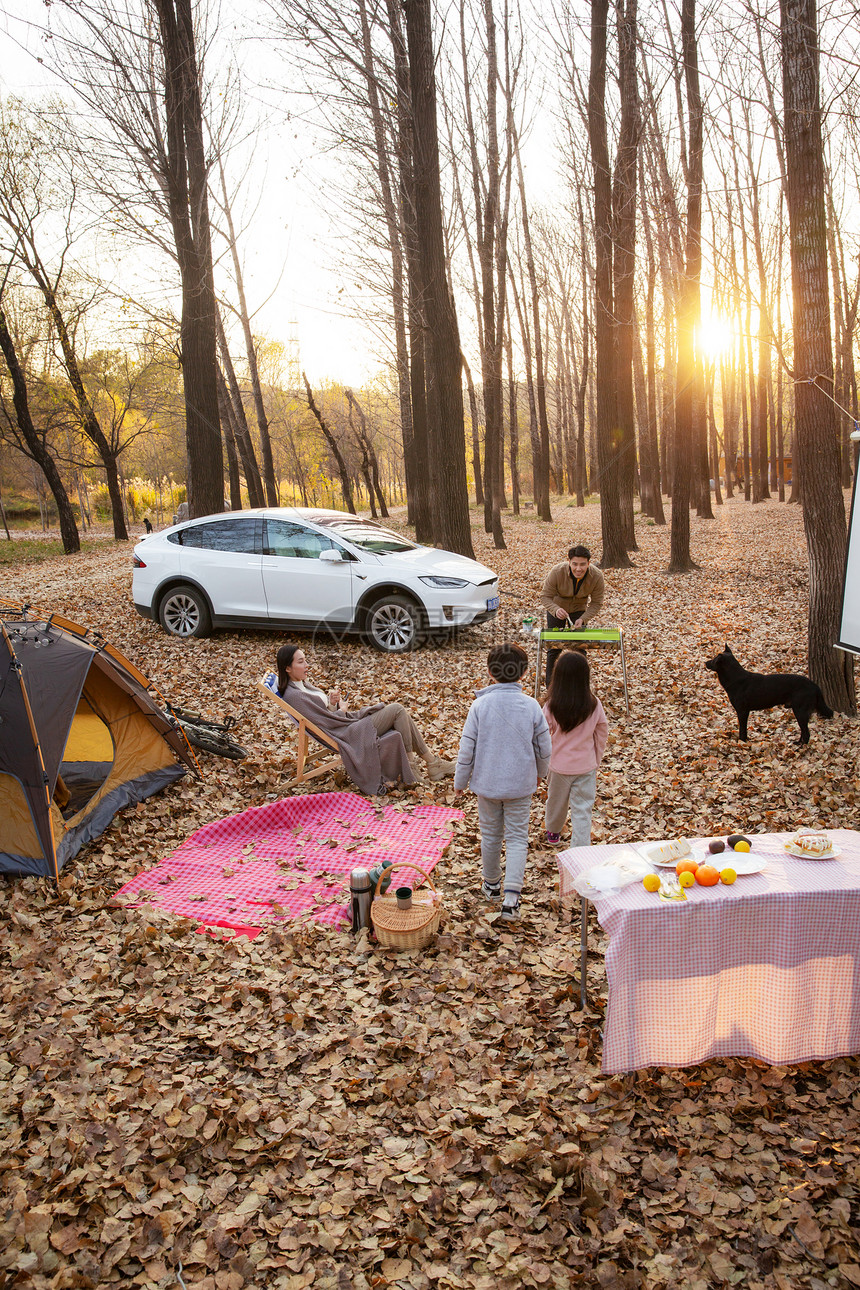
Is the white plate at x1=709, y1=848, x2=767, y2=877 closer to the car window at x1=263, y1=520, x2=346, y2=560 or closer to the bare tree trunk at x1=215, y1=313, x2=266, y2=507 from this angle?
the car window at x1=263, y1=520, x2=346, y2=560

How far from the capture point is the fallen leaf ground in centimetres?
262

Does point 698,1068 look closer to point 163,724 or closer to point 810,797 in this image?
point 810,797

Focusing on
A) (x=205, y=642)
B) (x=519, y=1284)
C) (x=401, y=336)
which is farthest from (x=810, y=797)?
(x=401, y=336)

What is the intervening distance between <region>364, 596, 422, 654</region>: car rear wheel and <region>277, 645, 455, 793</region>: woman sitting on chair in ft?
10.6

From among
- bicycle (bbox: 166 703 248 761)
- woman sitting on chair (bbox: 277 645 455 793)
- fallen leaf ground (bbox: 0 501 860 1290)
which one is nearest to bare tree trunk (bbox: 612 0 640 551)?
woman sitting on chair (bbox: 277 645 455 793)

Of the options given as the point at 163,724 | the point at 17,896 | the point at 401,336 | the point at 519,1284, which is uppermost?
the point at 401,336

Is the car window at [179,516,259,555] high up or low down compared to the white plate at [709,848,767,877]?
up

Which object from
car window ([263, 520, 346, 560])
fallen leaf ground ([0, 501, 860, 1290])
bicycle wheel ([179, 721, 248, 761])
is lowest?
fallen leaf ground ([0, 501, 860, 1290])

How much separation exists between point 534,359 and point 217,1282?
27588mm

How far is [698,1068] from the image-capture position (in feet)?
11.0

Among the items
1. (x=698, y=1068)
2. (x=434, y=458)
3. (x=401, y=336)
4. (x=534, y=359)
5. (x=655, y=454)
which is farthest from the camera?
(x=534, y=359)

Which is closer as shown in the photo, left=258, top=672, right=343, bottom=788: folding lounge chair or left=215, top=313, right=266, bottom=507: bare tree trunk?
left=258, top=672, right=343, bottom=788: folding lounge chair

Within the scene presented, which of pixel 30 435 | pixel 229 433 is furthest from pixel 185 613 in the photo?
pixel 229 433

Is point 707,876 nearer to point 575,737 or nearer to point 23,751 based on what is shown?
point 575,737
